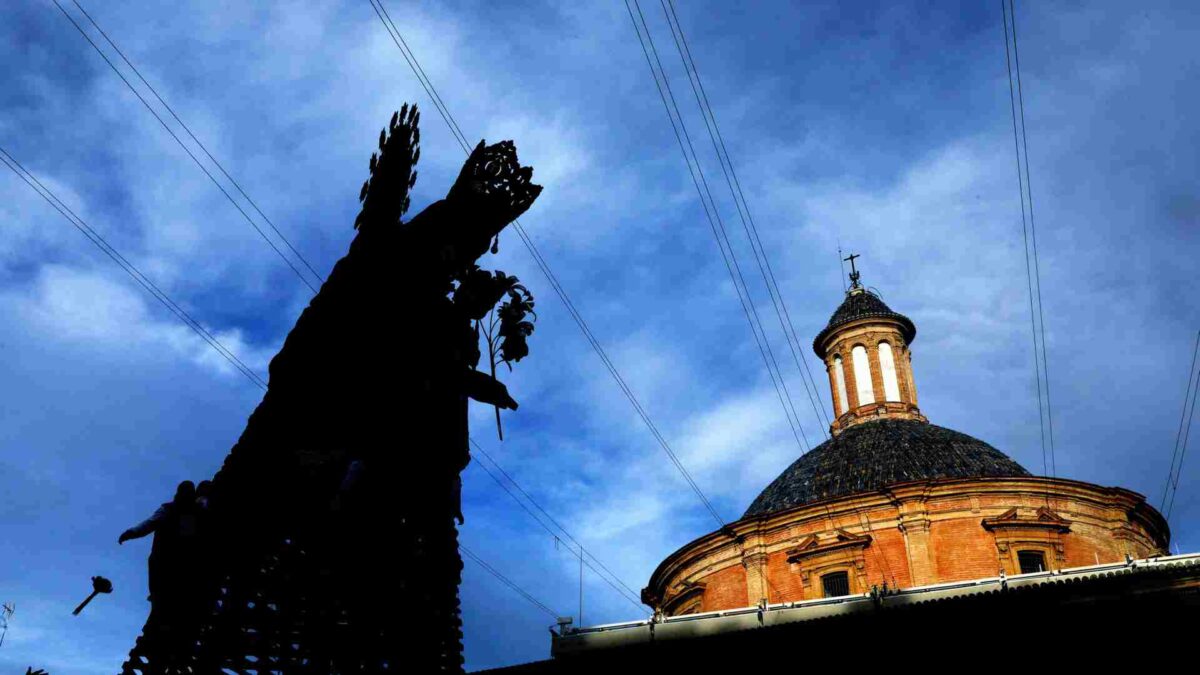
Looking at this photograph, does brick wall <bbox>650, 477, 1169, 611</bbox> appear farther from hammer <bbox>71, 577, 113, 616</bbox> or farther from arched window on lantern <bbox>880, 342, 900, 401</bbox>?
hammer <bbox>71, 577, 113, 616</bbox>

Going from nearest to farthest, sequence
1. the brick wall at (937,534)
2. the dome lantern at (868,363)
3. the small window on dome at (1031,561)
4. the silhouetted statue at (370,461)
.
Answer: the silhouetted statue at (370,461) < the small window on dome at (1031,561) < the brick wall at (937,534) < the dome lantern at (868,363)

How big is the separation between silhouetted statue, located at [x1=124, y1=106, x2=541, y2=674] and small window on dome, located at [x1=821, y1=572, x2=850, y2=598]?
1004 inches

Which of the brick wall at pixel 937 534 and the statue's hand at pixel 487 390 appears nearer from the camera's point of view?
the statue's hand at pixel 487 390

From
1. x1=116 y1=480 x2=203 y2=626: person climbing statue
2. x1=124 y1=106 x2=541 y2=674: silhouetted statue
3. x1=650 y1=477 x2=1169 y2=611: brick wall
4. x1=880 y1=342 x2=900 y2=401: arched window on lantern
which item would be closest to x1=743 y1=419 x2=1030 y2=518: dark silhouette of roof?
x1=650 y1=477 x2=1169 y2=611: brick wall

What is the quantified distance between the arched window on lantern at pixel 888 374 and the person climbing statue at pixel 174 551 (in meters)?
34.4

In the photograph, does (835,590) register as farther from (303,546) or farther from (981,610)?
(303,546)

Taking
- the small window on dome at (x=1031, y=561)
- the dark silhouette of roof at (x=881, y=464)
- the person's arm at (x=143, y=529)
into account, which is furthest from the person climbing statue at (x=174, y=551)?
the small window on dome at (x=1031, y=561)

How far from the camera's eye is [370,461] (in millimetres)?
4188

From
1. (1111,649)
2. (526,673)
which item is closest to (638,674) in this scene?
(526,673)

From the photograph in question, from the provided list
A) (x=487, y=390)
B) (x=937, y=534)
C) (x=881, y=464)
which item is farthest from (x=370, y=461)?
(x=881, y=464)

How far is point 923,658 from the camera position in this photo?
10094 millimetres

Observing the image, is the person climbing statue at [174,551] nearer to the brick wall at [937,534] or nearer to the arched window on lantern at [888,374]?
the brick wall at [937,534]

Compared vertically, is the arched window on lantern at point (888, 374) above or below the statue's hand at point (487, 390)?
above

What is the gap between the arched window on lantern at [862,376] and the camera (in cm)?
3719
